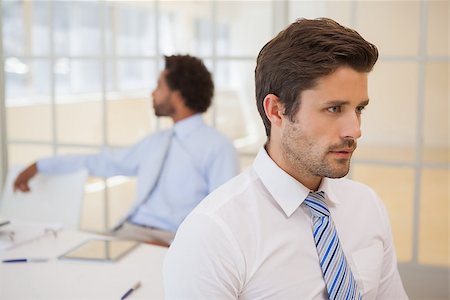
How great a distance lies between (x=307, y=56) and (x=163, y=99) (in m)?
1.58

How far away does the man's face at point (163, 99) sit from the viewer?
260 cm

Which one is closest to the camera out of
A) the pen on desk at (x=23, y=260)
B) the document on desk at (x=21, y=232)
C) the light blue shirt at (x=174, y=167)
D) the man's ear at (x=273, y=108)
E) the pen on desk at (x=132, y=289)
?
the man's ear at (x=273, y=108)

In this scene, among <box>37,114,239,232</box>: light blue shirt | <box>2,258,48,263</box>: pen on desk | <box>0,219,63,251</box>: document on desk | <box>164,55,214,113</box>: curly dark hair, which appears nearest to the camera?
<box>2,258,48,263</box>: pen on desk

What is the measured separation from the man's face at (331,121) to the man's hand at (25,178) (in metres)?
1.71

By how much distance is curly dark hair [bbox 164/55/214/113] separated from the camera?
2574 millimetres

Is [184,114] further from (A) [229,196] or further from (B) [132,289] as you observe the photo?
(A) [229,196]

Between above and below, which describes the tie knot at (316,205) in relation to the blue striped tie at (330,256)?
above

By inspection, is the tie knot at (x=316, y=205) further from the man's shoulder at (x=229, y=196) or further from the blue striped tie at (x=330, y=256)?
the man's shoulder at (x=229, y=196)

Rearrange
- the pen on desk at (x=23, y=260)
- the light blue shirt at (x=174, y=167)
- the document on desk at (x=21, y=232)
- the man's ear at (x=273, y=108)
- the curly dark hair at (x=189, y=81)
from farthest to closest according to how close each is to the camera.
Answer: the curly dark hair at (x=189, y=81)
the light blue shirt at (x=174, y=167)
the document on desk at (x=21, y=232)
the pen on desk at (x=23, y=260)
the man's ear at (x=273, y=108)

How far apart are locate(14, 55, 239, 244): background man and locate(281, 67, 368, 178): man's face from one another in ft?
4.19

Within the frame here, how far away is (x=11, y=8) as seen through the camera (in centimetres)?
532

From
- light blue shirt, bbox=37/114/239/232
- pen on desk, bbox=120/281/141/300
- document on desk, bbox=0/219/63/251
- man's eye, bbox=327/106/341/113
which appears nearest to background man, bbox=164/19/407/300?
man's eye, bbox=327/106/341/113

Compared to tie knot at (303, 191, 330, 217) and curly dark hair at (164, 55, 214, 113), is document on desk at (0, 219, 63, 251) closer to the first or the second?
curly dark hair at (164, 55, 214, 113)

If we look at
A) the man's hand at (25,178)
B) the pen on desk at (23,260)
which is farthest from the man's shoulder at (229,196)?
the man's hand at (25,178)
